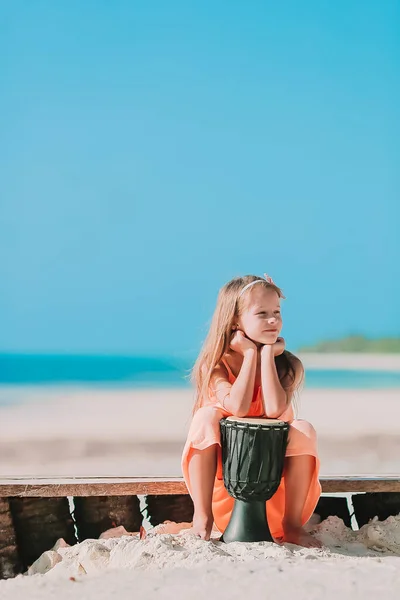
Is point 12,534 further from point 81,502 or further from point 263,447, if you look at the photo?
point 263,447

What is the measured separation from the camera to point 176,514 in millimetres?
2879

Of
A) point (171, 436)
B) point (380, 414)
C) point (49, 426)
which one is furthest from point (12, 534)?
point (380, 414)

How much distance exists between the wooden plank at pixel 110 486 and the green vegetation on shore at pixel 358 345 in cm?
1269

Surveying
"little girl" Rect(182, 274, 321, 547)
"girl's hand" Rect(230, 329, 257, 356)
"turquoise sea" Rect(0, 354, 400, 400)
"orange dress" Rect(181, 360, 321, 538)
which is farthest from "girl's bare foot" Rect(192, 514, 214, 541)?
"turquoise sea" Rect(0, 354, 400, 400)

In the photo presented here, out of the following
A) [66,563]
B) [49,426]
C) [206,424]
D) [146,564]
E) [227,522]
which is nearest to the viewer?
[146,564]

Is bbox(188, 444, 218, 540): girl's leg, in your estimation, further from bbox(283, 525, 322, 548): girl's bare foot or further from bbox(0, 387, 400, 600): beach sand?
bbox(283, 525, 322, 548): girl's bare foot

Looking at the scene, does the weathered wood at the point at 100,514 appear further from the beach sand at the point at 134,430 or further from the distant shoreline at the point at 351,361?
the distant shoreline at the point at 351,361

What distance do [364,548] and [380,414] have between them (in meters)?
6.08

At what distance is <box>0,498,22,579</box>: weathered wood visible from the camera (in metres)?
2.63

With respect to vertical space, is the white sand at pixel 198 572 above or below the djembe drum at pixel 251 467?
below

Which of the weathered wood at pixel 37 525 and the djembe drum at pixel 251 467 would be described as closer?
the djembe drum at pixel 251 467

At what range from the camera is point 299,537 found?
99.1 inches

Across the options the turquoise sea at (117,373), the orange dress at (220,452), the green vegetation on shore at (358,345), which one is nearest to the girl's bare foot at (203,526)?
the orange dress at (220,452)

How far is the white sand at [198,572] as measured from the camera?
75.0 inches
